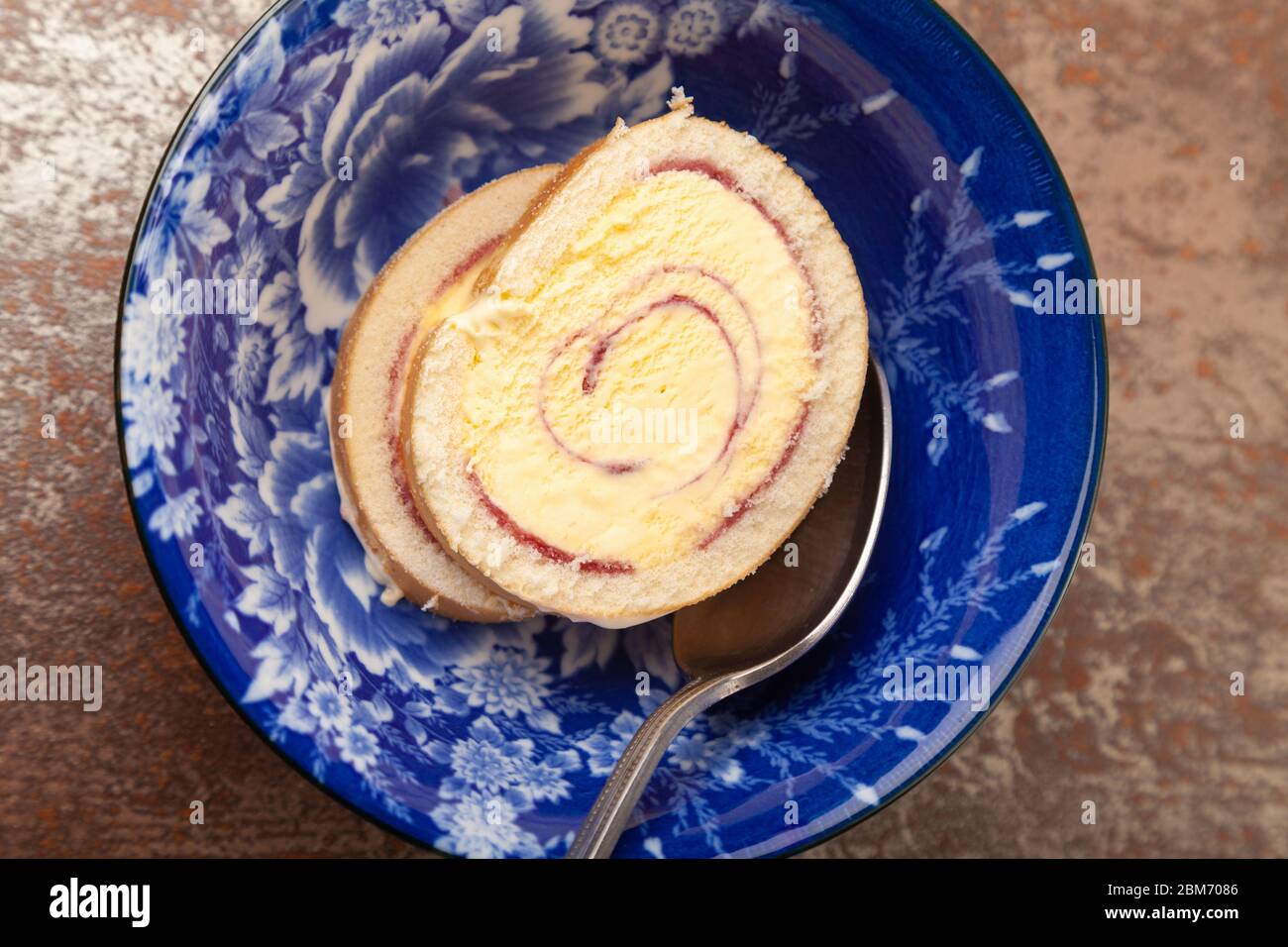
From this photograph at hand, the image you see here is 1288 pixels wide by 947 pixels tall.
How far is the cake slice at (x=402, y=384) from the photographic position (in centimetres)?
109

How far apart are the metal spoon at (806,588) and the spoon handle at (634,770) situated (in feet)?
0.09

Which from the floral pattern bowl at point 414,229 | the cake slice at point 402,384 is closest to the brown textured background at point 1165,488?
the floral pattern bowl at point 414,229

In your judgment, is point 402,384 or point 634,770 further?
point 402,384

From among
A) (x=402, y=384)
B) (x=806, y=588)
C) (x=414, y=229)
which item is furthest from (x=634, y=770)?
(x=414, y=229)

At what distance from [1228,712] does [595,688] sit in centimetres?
77

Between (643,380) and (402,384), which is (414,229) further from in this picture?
(643,380)

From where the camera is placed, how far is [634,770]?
990mm

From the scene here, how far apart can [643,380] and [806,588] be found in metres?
0.28

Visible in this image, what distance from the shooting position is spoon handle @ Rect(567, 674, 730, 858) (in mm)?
971

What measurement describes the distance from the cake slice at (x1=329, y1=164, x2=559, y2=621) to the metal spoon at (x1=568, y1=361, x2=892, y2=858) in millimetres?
188

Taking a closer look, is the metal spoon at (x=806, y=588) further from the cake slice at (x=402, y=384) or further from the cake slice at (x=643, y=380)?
the cake slice at (x=402, y=384)
